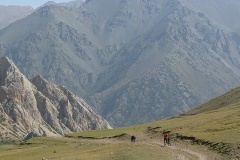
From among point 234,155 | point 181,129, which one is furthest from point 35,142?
point 234,155

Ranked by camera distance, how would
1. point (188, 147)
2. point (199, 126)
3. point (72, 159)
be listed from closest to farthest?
point (72, 159), point (188, 147), point (199, 126)

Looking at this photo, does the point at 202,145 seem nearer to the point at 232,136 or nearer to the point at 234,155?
the point at 232,136

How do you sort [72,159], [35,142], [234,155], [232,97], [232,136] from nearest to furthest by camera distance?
[234,155] → [72,159] → [232,136] → [35,142] → [232,97]

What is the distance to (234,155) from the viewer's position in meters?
59.6

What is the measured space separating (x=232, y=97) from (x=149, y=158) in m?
101

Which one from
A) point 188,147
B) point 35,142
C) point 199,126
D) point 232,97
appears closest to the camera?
point 188,147

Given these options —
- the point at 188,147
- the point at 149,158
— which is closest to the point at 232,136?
the point at 188,147

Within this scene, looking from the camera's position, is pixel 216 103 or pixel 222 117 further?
pixel 216 103

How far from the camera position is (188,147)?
78625 millimetres

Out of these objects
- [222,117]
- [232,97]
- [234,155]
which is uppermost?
[232,97]

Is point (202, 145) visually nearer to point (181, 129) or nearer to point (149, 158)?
point (149, 158)

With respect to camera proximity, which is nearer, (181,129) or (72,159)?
(72,159)

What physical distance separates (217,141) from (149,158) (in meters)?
17.5

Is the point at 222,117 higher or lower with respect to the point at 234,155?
higher
